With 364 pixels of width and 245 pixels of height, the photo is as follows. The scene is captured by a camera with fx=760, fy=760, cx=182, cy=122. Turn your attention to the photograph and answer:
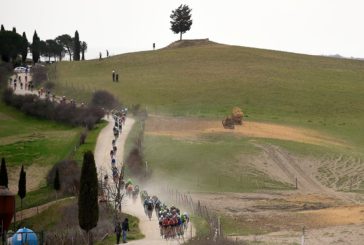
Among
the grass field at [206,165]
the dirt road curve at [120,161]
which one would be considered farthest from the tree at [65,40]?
the grass field at [206,165]

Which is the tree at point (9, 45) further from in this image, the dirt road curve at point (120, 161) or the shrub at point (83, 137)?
the shrub at point (83, 137)

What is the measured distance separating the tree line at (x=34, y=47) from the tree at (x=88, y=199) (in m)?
88.8

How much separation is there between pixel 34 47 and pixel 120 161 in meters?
81.5

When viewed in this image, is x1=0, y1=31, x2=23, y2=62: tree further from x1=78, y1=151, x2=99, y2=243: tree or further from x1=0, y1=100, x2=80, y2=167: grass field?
x1=78, y1=151, x2=99, y2=243: tree

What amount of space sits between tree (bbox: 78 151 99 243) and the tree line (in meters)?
88.8

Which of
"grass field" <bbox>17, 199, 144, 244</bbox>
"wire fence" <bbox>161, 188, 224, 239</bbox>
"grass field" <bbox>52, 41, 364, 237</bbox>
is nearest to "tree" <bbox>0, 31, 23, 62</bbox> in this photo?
"grass field" <bbox>52, 41, 364, 237</bbox>

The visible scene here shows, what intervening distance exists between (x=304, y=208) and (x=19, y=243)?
2102cm

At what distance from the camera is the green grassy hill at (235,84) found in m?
82.2

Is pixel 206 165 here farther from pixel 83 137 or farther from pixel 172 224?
pixel 172 224

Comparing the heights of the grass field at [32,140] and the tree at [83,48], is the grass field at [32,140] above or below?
below

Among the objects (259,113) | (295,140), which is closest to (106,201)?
(295,140)

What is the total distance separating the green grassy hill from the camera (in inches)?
3236

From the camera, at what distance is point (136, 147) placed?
56.6m

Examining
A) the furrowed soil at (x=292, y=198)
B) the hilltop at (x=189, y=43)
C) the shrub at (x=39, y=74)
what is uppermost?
the hilltop at (x=189, y=43)
